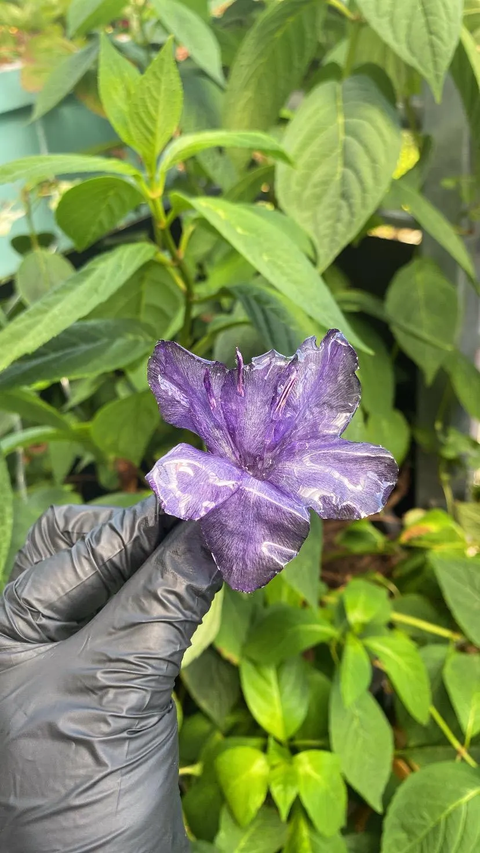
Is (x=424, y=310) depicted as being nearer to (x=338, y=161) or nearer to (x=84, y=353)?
(x=338, y=161)

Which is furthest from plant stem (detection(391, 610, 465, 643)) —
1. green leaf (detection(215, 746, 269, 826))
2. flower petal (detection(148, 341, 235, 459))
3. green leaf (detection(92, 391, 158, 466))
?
flower petal (detection(148, 341, 235, 459))

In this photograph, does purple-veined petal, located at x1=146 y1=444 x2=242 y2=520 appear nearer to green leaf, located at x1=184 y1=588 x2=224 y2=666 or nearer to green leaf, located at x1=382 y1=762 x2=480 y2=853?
green leaf, located at x1=184 y1=588 x2=224 y2=666

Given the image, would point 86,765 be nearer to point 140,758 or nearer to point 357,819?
point 140,758

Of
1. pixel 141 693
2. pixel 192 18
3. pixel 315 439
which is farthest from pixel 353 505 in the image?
pixel 192 18

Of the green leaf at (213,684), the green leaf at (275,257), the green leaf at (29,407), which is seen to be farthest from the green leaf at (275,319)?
the green leaf at (213,684)

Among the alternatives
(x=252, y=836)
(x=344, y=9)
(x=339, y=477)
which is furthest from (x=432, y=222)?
(x=252, y=836)

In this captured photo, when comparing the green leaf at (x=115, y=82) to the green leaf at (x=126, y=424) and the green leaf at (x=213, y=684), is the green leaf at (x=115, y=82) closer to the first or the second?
the green leaf at (x=126, y=424)
